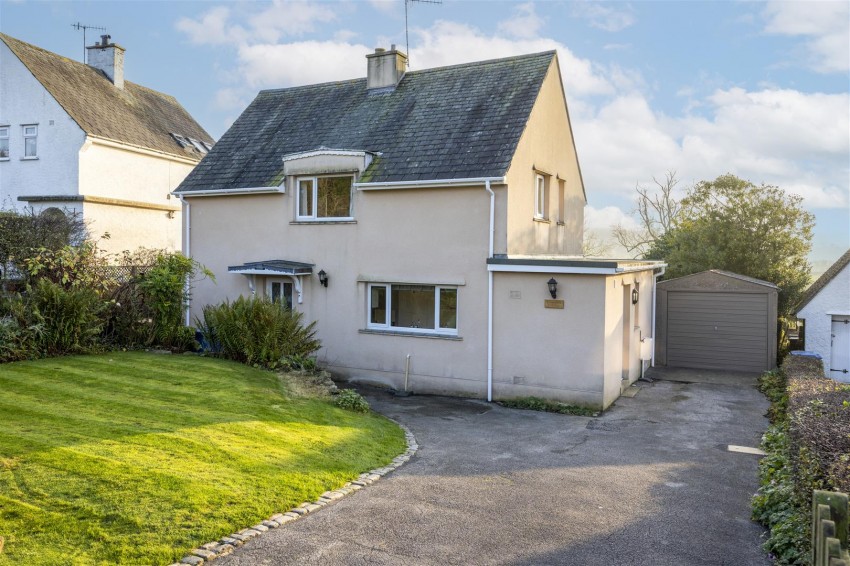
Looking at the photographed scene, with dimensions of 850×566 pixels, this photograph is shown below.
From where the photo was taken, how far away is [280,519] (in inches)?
285

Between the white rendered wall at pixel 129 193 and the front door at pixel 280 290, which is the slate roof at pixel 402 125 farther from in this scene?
the white rendered wall at pixel 129 193

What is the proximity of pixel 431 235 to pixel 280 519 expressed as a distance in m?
9.36

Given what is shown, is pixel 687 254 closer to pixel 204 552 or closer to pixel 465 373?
pixel 465 373

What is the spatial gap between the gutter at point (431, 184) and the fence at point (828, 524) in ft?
33.2

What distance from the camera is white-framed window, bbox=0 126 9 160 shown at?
2686 cm

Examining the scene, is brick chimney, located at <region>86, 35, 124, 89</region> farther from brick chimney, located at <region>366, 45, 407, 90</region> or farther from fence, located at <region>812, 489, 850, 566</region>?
fence, located at <region>812, 489, 850, 566</region>

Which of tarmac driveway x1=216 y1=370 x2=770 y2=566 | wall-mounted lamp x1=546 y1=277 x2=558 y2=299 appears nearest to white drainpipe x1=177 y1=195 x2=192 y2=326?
tarmac driveway x1=216 y1=370 x2=770 y2=566

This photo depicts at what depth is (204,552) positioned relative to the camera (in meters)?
6.31

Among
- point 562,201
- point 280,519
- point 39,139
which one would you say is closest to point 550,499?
point 280,519

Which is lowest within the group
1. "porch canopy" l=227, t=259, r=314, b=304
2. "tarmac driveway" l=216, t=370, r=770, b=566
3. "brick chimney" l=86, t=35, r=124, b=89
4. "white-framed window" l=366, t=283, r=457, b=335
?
"tarmac driveway" l=216, t=370, r=770, b=566

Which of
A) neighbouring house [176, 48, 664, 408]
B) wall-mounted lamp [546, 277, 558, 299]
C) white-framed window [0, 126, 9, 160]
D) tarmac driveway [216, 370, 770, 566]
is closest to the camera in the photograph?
tarmac driveway [216, 370, 770, 566]

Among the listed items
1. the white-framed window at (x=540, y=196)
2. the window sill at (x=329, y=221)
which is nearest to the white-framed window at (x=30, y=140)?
the window sill at (x=329, y=221)

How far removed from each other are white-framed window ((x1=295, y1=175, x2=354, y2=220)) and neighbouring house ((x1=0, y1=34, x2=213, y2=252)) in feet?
34.9

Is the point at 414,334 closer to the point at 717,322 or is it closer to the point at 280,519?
the point at 280,519
